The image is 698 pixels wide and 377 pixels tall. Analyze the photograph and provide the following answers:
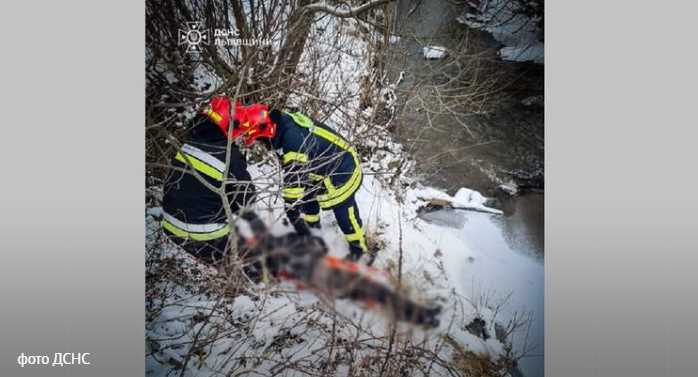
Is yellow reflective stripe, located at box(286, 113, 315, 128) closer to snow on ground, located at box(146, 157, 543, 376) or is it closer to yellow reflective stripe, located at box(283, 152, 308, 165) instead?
yellow reflective stripe, located at box(283, 152, 308, 165)

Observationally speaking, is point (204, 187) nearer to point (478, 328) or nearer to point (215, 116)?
point (215, 116)

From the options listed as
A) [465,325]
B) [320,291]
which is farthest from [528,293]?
[320,291]

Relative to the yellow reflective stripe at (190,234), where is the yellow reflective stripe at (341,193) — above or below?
above

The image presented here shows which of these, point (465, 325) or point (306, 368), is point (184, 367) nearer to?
point (306, 368)

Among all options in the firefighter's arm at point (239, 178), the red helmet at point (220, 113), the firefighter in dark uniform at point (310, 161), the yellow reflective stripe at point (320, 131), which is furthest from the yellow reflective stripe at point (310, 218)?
the red helmet at point (220, 113)

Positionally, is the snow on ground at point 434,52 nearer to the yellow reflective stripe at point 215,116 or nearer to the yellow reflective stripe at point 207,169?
the yellow reflective stripe at point 215,116

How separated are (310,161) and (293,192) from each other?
0.57ft

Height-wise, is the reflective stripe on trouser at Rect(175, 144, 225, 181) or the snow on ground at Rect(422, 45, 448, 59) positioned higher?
the snow on ground at Rect(422, 45, 448, 59)

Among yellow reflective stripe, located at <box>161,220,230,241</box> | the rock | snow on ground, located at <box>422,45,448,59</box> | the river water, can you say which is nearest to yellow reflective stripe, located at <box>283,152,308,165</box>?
yellow reflective stripe, located at <box>161,220,230,241</box>

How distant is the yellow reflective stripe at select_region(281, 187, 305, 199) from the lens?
7.54 feet

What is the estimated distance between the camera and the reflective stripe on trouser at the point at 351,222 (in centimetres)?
224

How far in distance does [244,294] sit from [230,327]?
7.5 inches

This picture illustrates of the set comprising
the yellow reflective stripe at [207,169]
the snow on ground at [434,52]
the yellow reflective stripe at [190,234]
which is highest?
the snow on ground at [434,52]

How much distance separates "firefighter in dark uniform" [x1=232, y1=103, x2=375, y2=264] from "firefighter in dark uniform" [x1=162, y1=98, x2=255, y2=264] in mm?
112
